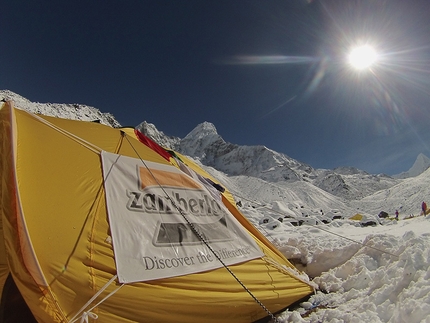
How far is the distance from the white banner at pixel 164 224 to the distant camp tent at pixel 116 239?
1cm

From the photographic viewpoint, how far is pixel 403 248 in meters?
3.30

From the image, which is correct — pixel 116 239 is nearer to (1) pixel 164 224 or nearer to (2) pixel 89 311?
(1) pixel 164 224

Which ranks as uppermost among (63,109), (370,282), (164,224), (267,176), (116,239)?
(267,176)

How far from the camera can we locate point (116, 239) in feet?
7.99

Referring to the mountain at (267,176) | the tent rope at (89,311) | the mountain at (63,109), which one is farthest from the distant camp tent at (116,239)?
the mountain at (63,109)

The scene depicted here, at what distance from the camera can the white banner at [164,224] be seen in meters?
2.44

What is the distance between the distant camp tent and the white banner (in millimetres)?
12

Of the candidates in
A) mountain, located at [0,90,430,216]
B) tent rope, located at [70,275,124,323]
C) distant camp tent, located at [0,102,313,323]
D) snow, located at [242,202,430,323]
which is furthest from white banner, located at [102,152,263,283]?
mountain, located at [0,90,430,216]

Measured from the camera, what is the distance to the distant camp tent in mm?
2018

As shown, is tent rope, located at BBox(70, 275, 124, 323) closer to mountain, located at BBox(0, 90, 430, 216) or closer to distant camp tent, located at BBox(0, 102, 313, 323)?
distant camp tent, located at BBox(0, 102, 313, 323)

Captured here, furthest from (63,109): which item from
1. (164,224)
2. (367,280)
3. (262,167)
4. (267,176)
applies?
→ (367,280)

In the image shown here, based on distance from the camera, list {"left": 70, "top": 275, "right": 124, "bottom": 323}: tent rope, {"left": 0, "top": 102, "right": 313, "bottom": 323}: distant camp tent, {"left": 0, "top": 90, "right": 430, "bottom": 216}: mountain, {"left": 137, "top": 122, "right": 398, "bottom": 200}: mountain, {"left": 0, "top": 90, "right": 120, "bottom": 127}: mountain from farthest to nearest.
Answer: {"left": 137, "top": 122, "right": 398, "bottom": 200}: mountain, {"left": 0, "top": 90, "right": 120, "bottom": 127}: mountain, {"left": 0, "top": 90, "right": 430, "bottom": 216}: mountain, {"left": 0, "top": 102, "right": 313, "bottom": 323}: distant camp tent, {"left": 70, "top": 275, "right": 124, "bottom": 323}: tent rope

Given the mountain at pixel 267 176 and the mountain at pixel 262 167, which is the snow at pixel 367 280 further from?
the mountain at pixel 262 167

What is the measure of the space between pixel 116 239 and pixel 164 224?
1.78 ft
